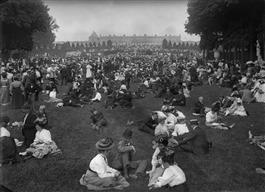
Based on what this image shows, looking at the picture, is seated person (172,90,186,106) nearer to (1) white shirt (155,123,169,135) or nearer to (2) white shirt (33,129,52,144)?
(1) white shirt (155,123,169,135)

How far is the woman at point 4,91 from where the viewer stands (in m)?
19.0

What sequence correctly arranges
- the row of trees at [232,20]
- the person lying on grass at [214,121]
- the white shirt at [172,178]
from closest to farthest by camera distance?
the white shirt at [172,178] → the person lying on grass at [214,121] → the row of trees at [232,20]

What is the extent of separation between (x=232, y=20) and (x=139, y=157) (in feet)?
96.2

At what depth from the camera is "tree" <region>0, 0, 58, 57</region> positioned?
44.9 metres

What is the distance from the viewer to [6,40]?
4938cm

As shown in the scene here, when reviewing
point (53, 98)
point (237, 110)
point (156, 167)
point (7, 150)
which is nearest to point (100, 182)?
point (156, 167)

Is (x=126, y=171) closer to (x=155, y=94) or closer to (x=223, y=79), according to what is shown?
(x=155, y=94)

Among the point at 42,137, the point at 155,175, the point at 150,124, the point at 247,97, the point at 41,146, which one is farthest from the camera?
the point at 247,97

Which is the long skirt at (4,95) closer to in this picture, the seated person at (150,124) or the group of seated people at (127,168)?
the seated person at (150,124)

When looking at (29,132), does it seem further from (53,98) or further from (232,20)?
(232,20)

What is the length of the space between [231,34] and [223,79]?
12.3 m

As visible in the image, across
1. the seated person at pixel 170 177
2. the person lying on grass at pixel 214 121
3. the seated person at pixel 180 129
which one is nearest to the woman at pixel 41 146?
the seated person at pixel 170 177

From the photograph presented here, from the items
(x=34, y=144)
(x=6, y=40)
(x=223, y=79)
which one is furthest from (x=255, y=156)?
(x=6, y=40)

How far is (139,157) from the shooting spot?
11.8m
